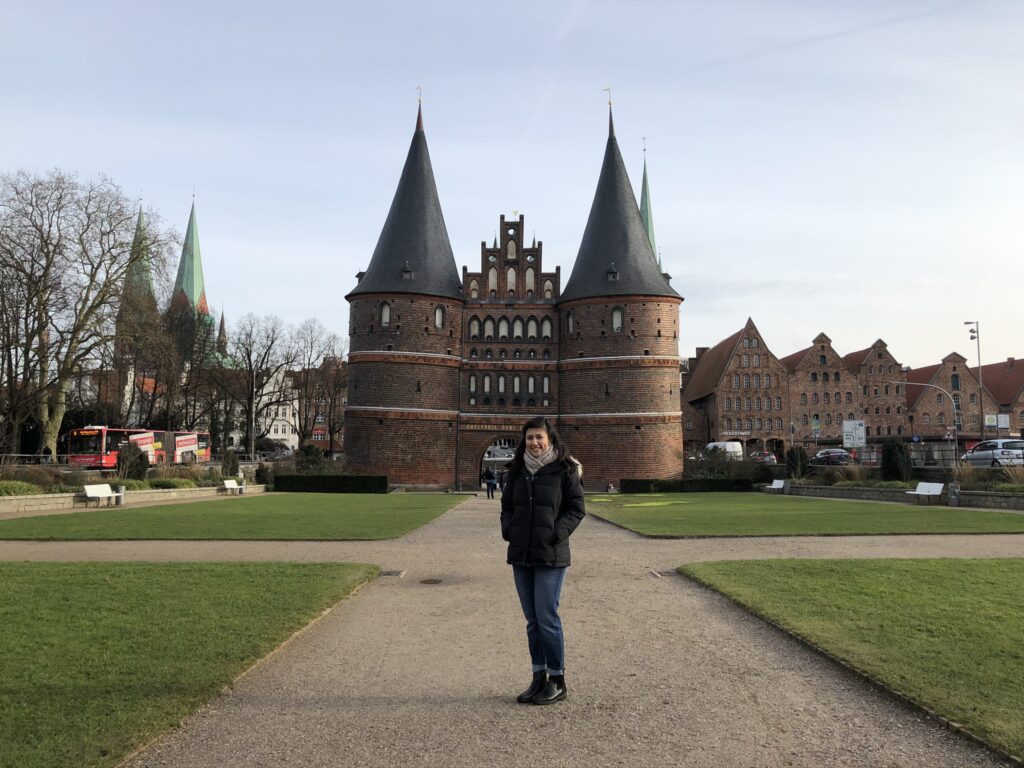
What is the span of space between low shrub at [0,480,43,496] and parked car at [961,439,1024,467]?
34.7 metres

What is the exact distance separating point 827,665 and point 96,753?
204 inches

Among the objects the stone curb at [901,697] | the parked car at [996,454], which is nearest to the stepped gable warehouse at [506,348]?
the parked car at [996,454]

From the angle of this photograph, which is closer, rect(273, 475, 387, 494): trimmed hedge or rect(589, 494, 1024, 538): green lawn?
rect(589, 494, 1024, 538): green lawn

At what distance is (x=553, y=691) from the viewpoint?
532 cm


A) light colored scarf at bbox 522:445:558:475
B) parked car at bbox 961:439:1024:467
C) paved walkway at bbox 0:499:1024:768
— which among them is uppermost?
light colored scarf at bbox 522:445:558:475

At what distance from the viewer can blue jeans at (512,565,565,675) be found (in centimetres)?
537

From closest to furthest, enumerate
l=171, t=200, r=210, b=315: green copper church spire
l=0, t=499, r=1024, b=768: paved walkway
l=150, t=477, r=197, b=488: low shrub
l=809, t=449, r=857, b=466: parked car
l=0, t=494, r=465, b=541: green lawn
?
l=0, t=499, r=1024, b=768: paved walkway, l=0, t=494, r=465, b=541: green lawn, l=150, t=477, r=197, b=488: low shrub, l=809, t=449, r=857, b=466: parked car, l=171, t=200, r=210, b=315: green copper church spire

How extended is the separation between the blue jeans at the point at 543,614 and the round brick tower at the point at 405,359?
38092 mm

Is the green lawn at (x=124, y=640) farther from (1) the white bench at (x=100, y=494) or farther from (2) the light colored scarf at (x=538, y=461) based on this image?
(1) the white bench at (x=100, y=494)

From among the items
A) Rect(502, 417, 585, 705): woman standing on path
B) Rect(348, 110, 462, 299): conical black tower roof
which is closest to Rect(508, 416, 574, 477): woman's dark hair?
Rect(502, 417, 585, 705): woman standing on path

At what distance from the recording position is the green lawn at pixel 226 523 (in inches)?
600

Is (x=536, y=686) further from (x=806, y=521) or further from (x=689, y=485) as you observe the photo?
(x=689, y=485)

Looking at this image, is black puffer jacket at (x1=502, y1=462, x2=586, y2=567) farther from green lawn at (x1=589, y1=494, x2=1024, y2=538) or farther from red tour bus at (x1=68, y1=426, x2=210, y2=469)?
red tour bus at (x1=68, y1=426, x2=210, y2=469)

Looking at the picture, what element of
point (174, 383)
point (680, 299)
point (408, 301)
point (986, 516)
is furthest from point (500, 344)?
point (986, 516)
